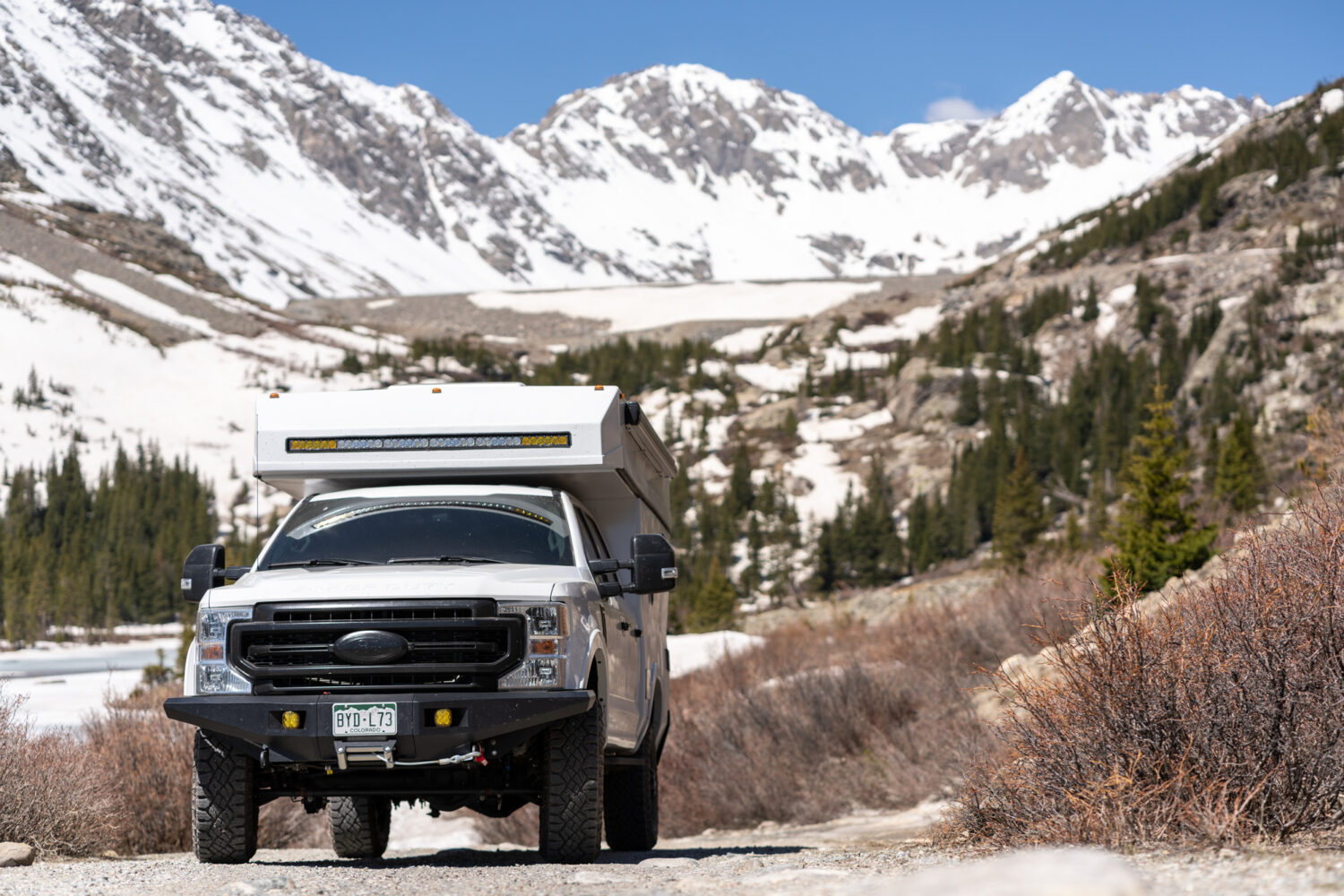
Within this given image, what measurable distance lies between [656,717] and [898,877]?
4.87 m

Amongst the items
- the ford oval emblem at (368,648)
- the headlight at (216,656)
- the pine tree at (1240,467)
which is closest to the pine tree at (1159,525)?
the pine tree at (1240,467)

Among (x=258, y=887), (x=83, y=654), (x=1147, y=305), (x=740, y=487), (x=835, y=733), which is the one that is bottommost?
(x=83, y=654)

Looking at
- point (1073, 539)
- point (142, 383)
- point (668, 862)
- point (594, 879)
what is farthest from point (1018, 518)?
point (142, 383)

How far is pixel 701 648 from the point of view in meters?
33.8

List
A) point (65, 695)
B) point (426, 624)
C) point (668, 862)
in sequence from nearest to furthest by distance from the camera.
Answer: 1. point (426, 624)
2. point (668, 862)
3. point (65, 695)

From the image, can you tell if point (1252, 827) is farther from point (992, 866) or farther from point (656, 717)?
point (656, 717)

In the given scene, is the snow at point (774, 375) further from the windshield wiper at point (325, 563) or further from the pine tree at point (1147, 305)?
the windshield wiper at point (325, 563)

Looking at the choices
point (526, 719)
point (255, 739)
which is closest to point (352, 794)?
point (255, 739)

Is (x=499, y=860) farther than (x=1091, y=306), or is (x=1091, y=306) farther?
(x=1091, y=306)

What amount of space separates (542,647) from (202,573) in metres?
2.12

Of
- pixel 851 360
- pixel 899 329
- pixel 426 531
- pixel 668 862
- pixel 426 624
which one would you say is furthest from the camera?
pixel 899 329

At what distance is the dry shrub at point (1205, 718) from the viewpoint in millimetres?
5945

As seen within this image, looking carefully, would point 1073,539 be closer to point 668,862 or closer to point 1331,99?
point 668,862

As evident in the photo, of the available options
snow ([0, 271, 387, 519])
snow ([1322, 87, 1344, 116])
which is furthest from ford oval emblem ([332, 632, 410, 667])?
snow ([1322, 87, 1344, 116])
